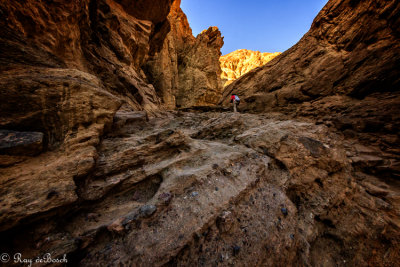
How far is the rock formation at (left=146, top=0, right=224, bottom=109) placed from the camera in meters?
20.0

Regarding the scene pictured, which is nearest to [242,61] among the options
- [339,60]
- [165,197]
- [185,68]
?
[185,68]

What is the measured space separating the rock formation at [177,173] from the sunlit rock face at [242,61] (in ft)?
199

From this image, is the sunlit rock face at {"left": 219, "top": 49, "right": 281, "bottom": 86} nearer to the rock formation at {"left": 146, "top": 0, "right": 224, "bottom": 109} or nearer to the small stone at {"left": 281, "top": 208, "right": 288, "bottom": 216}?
the rock formation at {"left": 146, "top": 0, "right": 224, "bottom": 109}

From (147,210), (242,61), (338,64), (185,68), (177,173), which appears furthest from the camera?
(242,61)

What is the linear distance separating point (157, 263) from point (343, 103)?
9.89 m

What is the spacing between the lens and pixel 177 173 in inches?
162

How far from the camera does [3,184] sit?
2.65 metres

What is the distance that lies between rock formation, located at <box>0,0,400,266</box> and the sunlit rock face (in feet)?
199

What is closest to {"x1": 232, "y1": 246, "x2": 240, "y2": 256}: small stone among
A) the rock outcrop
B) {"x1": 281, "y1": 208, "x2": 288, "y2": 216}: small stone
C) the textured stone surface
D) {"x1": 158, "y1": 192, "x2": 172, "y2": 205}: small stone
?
{"x1": 281, "y1": 208, "x2": 288, "y2": 216}: small stone

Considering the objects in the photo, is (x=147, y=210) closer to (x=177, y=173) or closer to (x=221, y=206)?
(x=177, y=173)

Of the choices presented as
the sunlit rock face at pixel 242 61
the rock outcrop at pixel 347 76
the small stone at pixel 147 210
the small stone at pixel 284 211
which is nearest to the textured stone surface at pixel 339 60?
the rock outcrop at pixel 347 76

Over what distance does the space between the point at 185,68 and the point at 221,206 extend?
25.5 meters

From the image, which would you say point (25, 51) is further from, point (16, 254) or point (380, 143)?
point (380, 143)

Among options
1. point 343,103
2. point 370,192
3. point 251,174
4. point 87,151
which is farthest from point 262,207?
point 343,103
